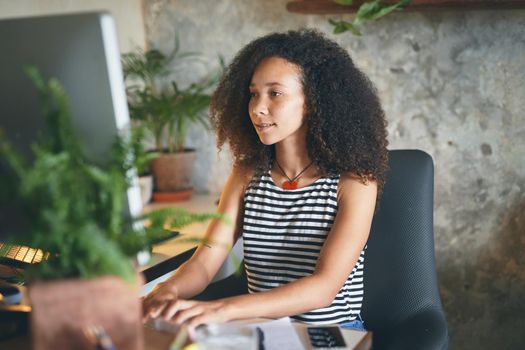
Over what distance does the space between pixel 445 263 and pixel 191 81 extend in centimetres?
127

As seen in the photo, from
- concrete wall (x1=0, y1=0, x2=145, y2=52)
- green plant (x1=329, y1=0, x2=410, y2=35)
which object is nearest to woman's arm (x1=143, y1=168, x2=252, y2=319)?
green plant (x1=329, y1=0, x2=410, y2=35)

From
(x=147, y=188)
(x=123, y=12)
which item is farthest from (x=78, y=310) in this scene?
(x=123, y=12)

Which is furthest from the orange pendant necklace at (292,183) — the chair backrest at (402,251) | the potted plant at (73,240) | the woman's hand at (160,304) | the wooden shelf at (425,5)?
the potted plant at (73,240)

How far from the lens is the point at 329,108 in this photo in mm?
1674

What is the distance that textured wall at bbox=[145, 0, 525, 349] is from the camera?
2.15 m

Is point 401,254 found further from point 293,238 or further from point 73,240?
point 73,240

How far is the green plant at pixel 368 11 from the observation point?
2041 mm

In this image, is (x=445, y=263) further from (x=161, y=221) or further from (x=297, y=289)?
(x=161, y=221)

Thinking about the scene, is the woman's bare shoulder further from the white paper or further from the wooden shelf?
the wooden shelf

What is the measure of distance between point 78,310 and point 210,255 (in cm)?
86

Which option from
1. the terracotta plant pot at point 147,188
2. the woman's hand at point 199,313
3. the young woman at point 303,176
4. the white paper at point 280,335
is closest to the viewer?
the white paper at point 280,335

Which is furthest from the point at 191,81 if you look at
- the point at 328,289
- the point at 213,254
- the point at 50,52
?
the point at 50,52

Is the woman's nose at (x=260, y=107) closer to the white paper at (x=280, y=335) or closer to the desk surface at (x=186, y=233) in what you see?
the desk surface at (x=186, y=233)

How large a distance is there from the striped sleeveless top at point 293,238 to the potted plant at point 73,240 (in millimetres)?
797
